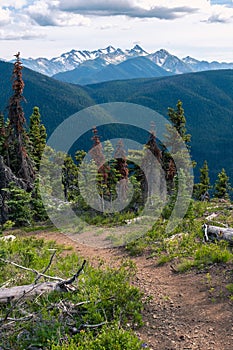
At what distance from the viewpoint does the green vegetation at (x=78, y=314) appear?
713cm

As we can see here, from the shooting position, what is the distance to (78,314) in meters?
8.19

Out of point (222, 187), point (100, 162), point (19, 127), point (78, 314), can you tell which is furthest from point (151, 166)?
point (222, 187)

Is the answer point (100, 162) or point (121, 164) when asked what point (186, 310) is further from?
point (121, 164)

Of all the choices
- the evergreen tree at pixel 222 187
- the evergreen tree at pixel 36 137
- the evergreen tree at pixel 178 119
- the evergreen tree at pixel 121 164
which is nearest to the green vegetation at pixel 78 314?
the evergreen tree at pixel 121 164

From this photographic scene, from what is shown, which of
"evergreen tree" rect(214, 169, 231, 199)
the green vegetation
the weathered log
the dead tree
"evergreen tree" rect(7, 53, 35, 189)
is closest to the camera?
the green vegetation

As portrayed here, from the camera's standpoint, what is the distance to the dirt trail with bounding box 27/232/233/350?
24.6 ft

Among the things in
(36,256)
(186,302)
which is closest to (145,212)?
(36,256)

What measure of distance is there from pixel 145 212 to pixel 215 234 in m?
6.36

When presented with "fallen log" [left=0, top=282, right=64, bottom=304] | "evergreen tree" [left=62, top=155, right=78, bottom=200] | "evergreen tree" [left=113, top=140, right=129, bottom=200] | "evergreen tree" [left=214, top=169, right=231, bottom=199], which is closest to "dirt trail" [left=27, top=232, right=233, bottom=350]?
"fallen log" [left=0, top=282, right=64, bottom=304]

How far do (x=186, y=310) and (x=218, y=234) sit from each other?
4.44 m

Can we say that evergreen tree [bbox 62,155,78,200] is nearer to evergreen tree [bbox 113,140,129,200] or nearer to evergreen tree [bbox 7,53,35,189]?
evergreen tree [bbox 113,140,129,200]

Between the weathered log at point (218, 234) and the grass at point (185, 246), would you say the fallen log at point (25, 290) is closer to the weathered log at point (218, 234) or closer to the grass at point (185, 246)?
the grass at point (185, 246)

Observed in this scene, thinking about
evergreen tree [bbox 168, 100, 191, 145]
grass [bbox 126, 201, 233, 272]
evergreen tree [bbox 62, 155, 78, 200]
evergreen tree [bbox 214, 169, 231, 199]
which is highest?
evergreen tree [bbox 168, 100, 191, 145]

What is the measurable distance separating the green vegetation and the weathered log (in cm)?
369
